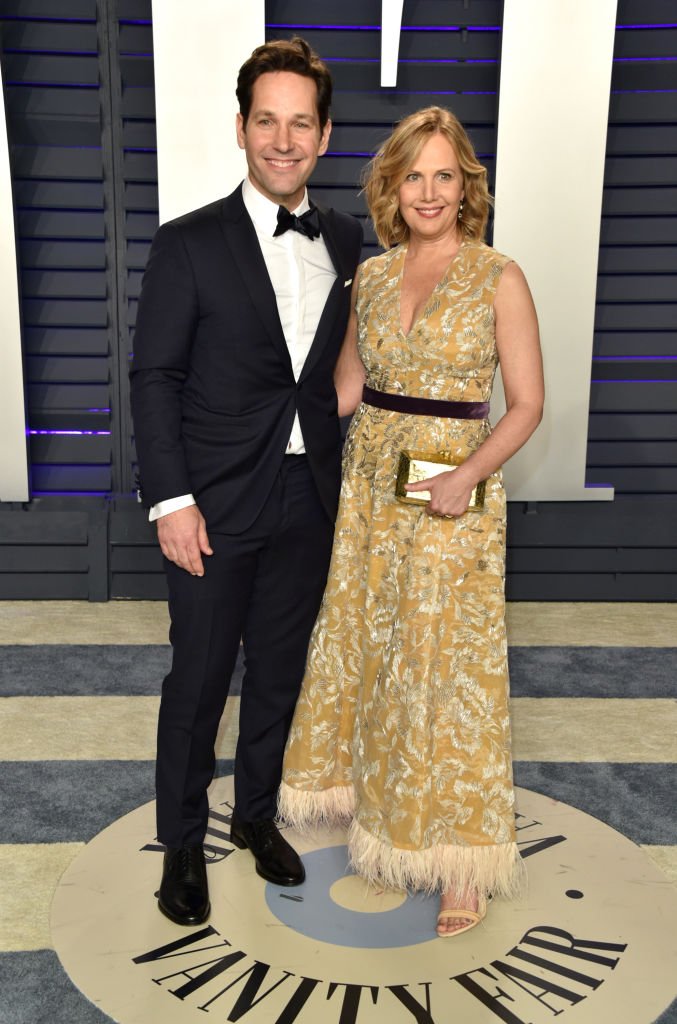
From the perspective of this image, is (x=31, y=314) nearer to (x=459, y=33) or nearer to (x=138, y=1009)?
(x=459, y=33)

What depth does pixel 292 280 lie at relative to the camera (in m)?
2.17

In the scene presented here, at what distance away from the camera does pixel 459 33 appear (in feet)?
13.4

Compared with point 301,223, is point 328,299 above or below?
below

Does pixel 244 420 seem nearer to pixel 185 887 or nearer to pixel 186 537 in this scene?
pixel 186 537

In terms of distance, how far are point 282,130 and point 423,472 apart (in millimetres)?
703

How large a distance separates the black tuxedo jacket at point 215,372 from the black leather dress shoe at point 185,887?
695mm

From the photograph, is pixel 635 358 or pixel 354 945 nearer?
pixel 354 945

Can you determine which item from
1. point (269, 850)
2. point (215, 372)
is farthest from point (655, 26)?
point (269, 850)

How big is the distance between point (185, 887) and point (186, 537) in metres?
0.72

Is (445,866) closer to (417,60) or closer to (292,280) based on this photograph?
(292,280)

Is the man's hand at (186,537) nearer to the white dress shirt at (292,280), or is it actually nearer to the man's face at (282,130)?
the white dress shirt at (292,280)

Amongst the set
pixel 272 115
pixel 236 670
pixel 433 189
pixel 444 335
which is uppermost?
pixel 272 115

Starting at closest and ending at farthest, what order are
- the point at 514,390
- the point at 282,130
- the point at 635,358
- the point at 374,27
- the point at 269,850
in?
the point at 282,130 → the point at 514,390 → the point at 269,850 → the point at 374,27 → the point at 635,358

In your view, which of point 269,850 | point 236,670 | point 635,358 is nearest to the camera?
point 269,850
